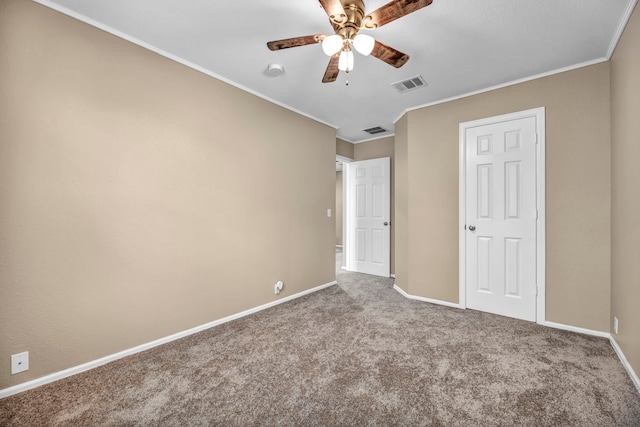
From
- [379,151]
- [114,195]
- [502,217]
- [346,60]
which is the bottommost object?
[502,217]

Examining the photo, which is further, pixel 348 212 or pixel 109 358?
pixel 348 212

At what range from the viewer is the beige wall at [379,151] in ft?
16.4

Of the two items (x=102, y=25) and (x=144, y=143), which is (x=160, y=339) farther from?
(x=102, y=25)

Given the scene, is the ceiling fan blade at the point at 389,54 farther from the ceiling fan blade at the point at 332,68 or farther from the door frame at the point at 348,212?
the door frame at the point at 348,212

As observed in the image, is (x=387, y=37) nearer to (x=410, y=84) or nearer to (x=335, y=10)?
(x=335, y=10)

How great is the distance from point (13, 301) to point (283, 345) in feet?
6.18

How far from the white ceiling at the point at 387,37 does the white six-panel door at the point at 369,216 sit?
198 centimetres

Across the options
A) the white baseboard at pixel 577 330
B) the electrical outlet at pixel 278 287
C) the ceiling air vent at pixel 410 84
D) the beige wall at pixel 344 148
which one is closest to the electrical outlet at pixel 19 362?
the electrical outlet at pixel 278 287

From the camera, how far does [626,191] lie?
214 cm

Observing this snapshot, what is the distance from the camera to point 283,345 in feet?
8.14

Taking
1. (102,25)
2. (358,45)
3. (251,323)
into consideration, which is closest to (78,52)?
(102,25)

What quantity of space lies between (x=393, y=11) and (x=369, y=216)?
380 centimetres

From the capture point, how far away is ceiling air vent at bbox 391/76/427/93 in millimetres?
3012

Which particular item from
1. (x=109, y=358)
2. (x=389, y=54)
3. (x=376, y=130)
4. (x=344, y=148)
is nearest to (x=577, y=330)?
(x=389, y=54)
